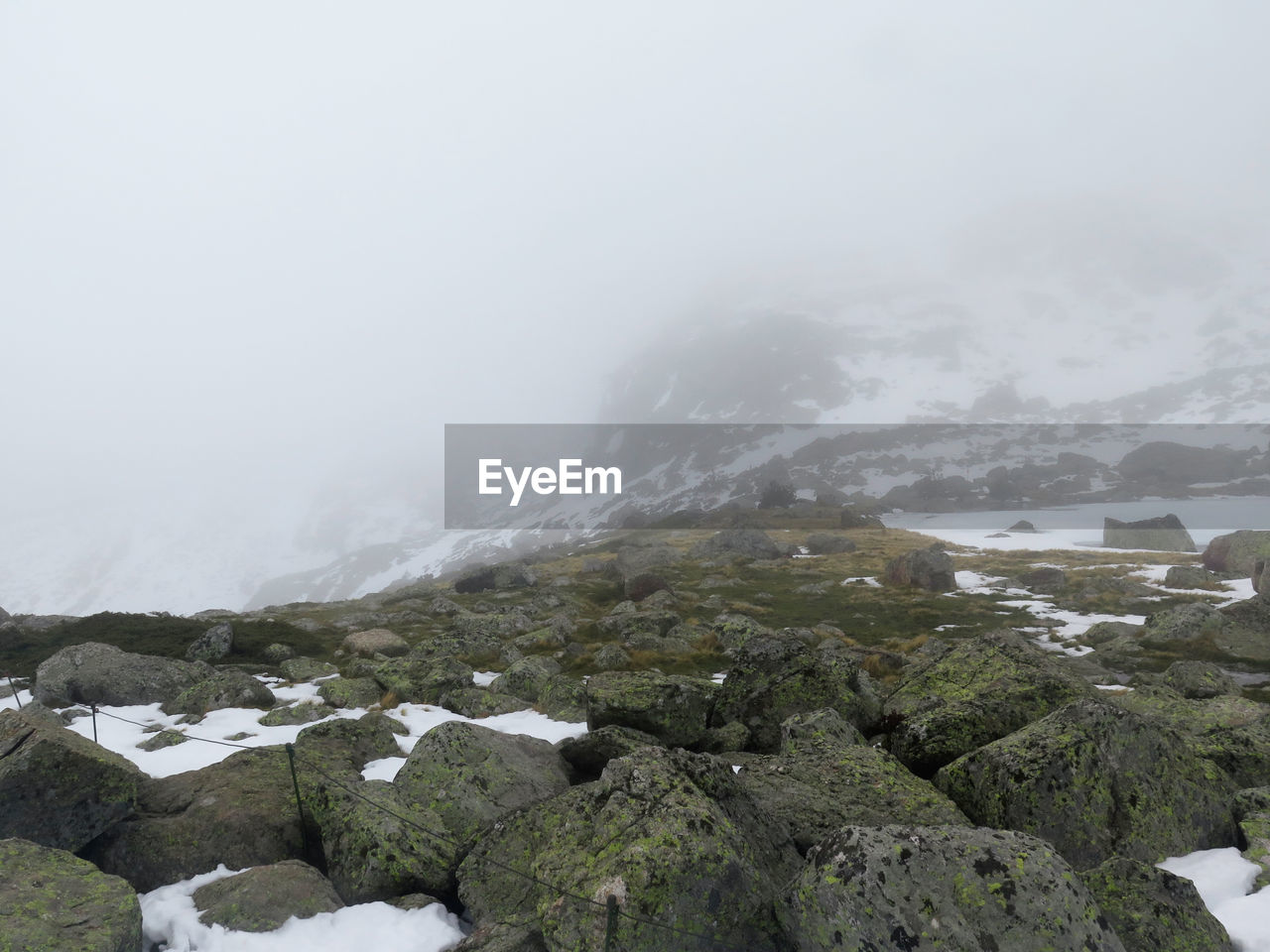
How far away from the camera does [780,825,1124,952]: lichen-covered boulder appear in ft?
19.6

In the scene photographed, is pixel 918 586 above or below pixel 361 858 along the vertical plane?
below

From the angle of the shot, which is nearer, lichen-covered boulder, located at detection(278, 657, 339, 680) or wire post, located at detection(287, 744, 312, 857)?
wire post, located at detection(287, 744, 312, 857)

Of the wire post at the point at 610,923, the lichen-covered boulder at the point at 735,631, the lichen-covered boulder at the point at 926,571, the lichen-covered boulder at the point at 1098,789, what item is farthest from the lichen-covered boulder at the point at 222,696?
the lichen-covered boulder at the point at 926,571

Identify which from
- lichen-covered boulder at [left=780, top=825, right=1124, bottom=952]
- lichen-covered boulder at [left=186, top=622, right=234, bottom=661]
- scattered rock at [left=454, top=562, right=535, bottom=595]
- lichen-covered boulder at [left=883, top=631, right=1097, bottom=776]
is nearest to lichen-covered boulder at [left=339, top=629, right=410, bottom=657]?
lichen-covered boulder at [left=186, top=622, right=234, bottom=661]

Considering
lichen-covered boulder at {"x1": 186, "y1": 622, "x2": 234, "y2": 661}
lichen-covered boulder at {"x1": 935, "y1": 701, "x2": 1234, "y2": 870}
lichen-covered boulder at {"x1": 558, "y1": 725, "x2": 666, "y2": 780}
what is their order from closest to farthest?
lichen-covered boulder at {"x1": 935, "y1": 701, "x2": 1234, "y2": 870} → lichen-covered boulder at {"x1": 558, "y1": 725, "x2": 666, "y2": 780} → lichen-covered boulder at {"x1": 186, "y1": 622, "x2": 234, "y2": 661}

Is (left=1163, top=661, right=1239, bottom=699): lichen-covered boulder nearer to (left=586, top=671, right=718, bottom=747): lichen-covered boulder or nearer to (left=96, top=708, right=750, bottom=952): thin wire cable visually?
(left=586, top=671, right=718, bottom=747): lichen-covered boulder

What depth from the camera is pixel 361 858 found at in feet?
30.9

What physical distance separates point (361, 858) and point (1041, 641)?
31991mm

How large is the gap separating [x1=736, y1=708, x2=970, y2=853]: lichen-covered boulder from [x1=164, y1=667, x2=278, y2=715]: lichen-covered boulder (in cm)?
1572

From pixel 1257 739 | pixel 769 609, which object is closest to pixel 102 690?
pixel 1257 739

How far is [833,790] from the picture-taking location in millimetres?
10234

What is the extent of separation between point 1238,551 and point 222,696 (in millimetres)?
68026

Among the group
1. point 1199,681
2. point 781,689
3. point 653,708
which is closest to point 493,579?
point 653,708

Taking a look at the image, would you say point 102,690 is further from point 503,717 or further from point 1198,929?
point 1198,929
